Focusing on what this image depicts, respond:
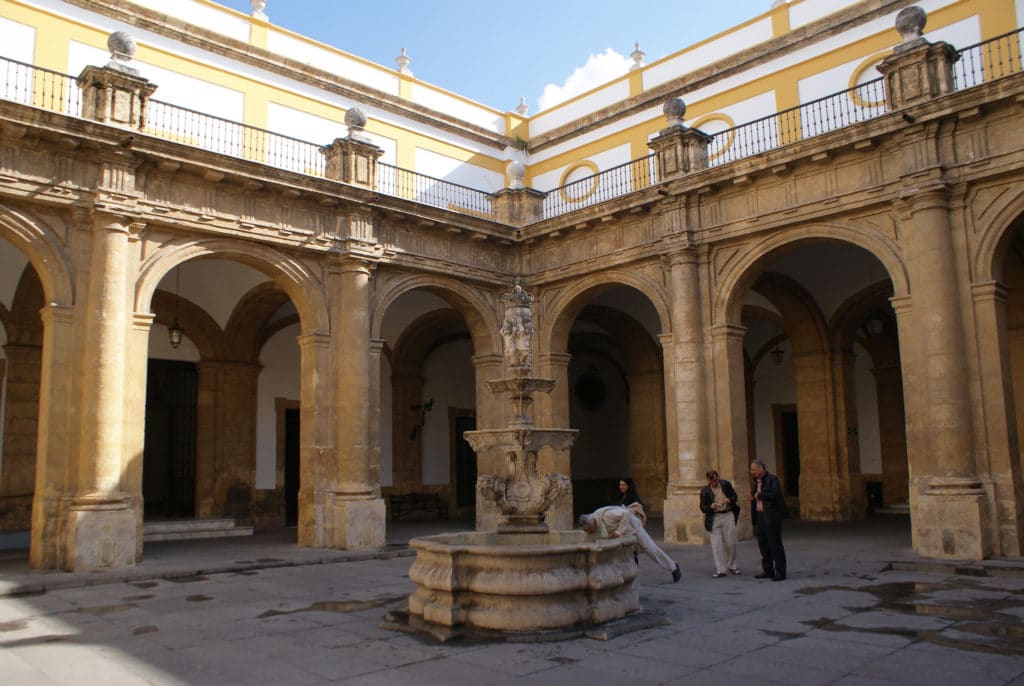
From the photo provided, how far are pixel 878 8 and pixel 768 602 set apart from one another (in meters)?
12.6

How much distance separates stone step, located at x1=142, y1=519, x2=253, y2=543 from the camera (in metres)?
15.0

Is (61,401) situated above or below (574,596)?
above

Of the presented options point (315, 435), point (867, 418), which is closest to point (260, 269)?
point (315, 435)

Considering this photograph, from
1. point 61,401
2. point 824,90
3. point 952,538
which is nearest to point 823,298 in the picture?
point 824,90

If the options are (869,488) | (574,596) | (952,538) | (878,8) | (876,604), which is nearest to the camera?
(574,596)

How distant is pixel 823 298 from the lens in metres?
17.2

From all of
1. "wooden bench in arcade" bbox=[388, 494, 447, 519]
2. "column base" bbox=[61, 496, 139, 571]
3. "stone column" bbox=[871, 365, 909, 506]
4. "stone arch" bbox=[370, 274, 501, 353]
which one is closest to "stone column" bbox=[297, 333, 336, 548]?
"stone arch" bbox=[370, 274, 501, 353]

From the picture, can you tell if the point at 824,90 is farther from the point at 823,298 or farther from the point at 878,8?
the point at 823,298

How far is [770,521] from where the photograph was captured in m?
8.88

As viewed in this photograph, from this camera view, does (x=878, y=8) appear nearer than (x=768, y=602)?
No

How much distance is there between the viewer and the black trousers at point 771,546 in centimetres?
889

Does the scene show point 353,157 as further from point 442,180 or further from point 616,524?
point 616,524

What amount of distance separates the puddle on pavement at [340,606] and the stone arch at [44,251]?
609 centimetres

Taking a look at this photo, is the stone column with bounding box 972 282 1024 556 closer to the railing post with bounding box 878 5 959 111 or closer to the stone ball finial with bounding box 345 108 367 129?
the railing post with bounding box 878 5 959 111
